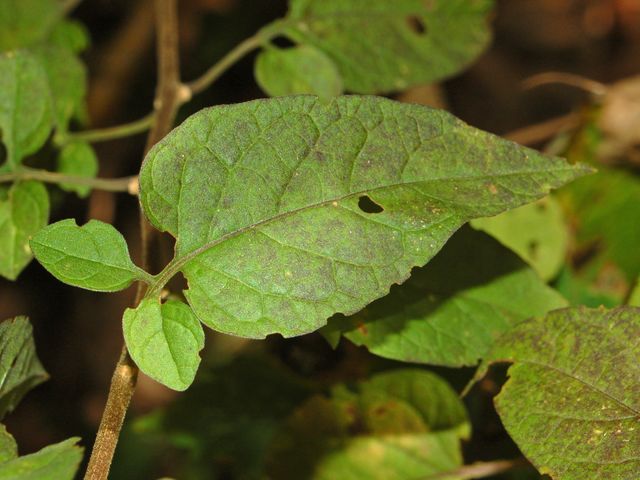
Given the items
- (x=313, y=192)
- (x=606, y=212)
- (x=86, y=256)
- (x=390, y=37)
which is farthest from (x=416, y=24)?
(x=86, y=256)

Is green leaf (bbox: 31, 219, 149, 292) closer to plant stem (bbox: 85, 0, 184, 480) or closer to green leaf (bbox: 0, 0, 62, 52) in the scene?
plant stem (bbox: 85, 0, 184, 480)

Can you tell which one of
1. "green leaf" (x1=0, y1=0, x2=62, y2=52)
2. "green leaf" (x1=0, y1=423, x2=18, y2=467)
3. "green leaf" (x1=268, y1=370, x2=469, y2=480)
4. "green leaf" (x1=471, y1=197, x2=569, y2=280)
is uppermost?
"green leaf" (x1=0, y1=0, x2=62, y2=52)

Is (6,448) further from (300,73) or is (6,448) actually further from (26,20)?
(26,20)

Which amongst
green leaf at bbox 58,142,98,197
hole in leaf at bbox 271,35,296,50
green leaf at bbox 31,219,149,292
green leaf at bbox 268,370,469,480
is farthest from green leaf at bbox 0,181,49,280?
hole in leaf at bbox 271,35,296,50

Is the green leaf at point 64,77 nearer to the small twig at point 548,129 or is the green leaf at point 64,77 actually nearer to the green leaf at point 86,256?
the green leaf at point 86,256

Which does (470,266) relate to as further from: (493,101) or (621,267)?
(493,101)

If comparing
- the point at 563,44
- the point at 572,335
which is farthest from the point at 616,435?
the point at 563,44
